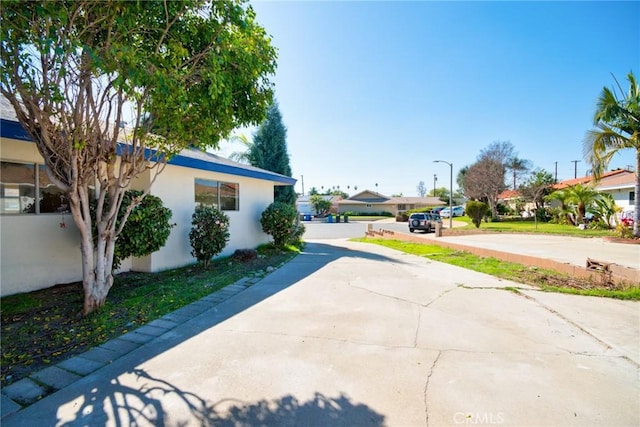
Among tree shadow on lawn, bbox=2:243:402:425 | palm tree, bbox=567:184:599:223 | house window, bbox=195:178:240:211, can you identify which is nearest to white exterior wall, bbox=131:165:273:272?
house window, bbox=195:178:240:211

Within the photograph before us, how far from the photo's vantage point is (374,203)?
190 ft

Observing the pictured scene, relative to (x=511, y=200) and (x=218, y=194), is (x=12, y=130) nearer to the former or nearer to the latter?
(x=218, y=194)

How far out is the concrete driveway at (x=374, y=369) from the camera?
7.63 ft

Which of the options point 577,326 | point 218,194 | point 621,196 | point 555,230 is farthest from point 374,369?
point 621,196

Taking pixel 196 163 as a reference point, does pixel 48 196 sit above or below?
below

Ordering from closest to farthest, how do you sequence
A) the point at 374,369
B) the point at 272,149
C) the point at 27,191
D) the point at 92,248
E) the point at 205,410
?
the point at 205,410
the point at 374,369
the point at 92,248
the point at 27,191
the point at 272,149

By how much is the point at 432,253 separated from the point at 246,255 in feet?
22.7

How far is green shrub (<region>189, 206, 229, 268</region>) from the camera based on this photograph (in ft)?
25.7

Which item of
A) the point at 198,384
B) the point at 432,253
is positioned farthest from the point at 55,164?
the point at 432,253

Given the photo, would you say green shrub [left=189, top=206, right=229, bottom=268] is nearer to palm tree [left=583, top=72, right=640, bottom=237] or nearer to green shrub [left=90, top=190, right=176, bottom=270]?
green shrub [left=90, top=190, right=176, bottom=270]

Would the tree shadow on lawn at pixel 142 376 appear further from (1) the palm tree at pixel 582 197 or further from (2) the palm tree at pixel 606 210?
(1) the palm tree at pixel 582 197

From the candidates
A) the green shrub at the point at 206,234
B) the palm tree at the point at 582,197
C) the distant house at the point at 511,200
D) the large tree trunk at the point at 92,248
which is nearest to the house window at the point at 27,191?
the large tree trunk at the point at 92,248

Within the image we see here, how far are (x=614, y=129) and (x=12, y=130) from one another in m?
19.6

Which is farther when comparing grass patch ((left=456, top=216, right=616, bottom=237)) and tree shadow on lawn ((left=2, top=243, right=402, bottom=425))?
grass patch ((left=456, top=216, right=616, bottom=237))
